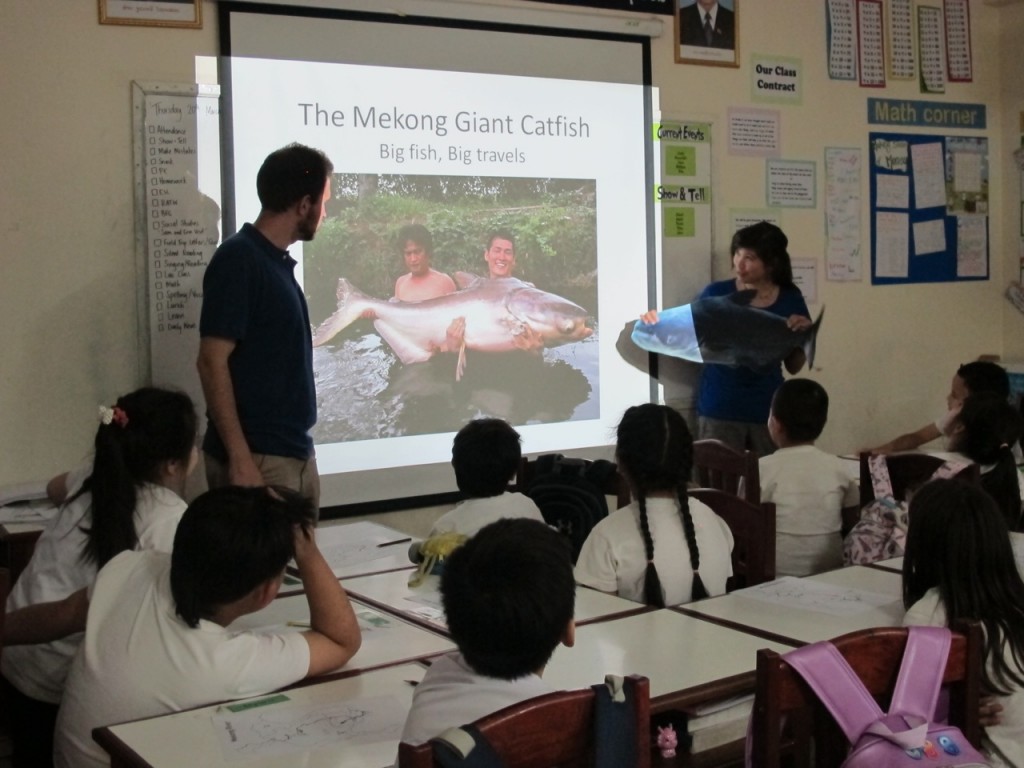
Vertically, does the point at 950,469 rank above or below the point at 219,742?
above

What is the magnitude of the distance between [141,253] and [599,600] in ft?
6.29

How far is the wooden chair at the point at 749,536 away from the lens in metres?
2.57

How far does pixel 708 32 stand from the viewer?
4594 mm

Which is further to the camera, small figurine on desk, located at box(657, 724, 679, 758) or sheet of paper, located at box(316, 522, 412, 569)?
sheet of paper, located at box(316, 522, 412, 569)

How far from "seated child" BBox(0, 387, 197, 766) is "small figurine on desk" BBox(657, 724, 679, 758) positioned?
96 cm

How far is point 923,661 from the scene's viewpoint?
1.51 meters

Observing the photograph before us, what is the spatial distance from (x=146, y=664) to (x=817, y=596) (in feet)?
4.24

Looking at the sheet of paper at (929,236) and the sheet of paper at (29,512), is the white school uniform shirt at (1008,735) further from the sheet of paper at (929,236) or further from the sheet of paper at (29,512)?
the sheet of paper at (929,236)

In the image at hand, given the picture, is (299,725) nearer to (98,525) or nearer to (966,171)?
(98,525)

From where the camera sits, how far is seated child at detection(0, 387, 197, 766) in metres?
2.15

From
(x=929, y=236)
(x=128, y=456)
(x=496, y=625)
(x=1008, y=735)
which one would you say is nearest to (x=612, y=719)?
(x=496, y=625)

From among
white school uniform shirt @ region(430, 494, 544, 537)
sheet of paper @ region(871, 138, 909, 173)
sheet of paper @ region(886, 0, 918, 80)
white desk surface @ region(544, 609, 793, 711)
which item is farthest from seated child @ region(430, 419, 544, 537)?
sheet of paper @ region(886, 0, 918, 80)

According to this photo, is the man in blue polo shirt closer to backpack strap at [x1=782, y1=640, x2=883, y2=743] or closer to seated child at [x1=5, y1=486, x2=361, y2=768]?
seated child at [x1=5, y1=486, x2=361, y2=768]

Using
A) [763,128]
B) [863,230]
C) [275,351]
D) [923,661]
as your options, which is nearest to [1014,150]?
[863,230]
